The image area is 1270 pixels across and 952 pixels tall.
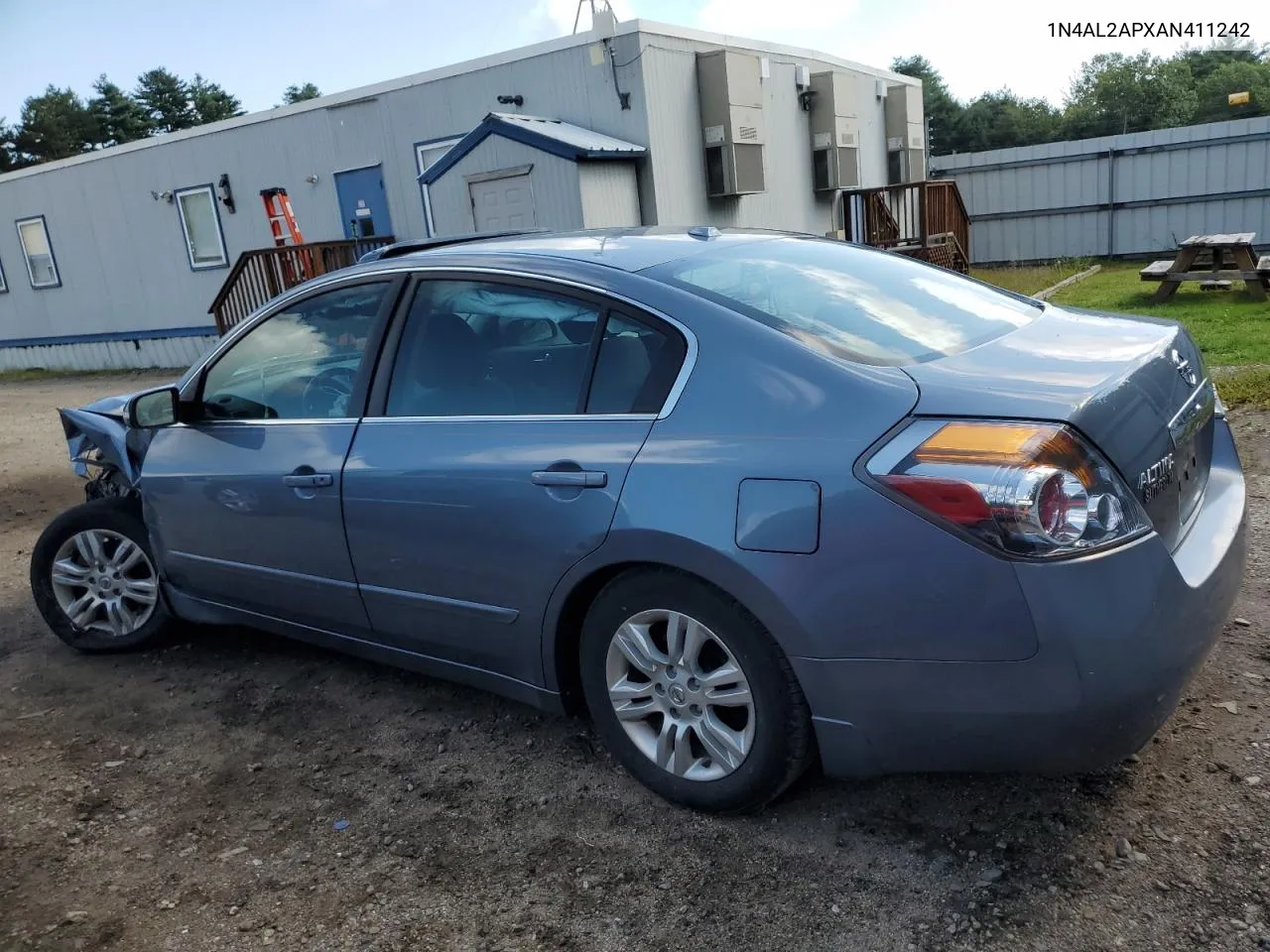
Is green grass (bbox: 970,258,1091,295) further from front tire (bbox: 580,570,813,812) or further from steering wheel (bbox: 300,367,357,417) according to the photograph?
front tire (bbox: 580,570,813,812)

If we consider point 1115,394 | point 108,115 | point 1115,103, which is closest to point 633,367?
point 1115,394

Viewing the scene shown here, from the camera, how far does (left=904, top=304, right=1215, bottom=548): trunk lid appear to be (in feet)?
7.46

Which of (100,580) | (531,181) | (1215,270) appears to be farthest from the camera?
(1215,270)

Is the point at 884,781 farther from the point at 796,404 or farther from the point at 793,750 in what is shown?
the point at 796,404

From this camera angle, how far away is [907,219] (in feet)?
50.0

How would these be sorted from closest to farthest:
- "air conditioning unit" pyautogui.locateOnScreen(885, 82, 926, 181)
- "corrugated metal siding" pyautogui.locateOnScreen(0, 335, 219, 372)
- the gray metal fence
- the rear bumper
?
the rear bumper → "corrugated metal siding" pyautogui.locateOnScreen(0, 335, 219, 372) → the gray metal fence → "air conditioning unit" pyautogui.locateOnScreen(885, 82, 926, 181)

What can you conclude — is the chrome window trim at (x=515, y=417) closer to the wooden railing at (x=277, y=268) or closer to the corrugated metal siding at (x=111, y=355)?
the wooden railing at (x=277, y=268)

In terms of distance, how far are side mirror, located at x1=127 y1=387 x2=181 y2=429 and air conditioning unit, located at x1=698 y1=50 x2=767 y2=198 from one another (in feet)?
29.4

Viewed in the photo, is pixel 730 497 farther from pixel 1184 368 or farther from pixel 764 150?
pixel 764 150

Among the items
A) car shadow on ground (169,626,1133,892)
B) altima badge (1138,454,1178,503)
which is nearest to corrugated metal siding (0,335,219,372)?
car shadow on ground (169,626,1133,892)

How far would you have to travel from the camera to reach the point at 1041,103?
4334 cm

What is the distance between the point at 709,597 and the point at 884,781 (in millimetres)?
833

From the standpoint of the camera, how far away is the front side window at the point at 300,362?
11.1ft

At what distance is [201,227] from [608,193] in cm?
793
